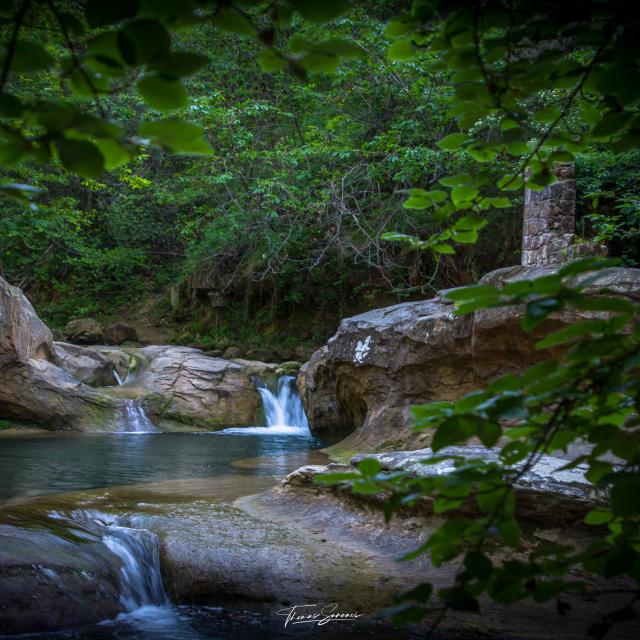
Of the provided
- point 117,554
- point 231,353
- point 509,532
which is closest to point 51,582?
point 117,554

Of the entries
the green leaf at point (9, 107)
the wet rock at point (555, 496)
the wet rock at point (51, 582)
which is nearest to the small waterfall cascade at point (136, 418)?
the wet rock at point (51, 582)

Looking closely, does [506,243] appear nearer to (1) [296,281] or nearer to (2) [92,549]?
(1) [296,281]

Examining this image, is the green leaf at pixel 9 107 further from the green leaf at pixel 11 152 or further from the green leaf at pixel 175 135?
the green leaf at pixel 175 135

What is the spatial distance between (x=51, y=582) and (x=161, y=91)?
347cm

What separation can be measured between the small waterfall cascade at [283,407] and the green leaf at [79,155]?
12804mm

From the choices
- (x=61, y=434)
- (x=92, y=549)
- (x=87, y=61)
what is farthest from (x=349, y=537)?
(x=61, y=434)

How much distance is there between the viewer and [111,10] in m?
0.87

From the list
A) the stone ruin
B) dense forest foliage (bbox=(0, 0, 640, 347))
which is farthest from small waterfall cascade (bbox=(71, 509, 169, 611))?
the stone ruin

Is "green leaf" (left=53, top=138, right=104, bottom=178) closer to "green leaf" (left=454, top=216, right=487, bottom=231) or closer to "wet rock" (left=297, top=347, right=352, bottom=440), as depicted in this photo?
"green leaf" (left=454, top=216, right=487, bottom=231)

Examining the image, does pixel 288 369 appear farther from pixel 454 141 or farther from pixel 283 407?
pixel 454 141

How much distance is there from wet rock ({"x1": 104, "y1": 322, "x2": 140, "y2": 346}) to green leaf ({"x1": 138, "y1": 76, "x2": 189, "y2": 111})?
18.2 metres

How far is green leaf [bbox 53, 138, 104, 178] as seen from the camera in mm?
885

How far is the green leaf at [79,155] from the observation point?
2.90ft

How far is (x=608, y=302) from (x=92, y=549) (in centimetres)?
399
